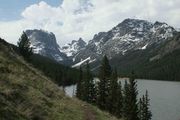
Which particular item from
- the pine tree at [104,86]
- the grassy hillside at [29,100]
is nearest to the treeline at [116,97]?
the pine tree at [104,86]

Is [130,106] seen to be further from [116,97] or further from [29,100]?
[29,100]

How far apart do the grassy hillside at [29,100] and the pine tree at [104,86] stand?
63300mm

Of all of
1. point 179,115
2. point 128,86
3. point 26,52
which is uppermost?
point 26,52

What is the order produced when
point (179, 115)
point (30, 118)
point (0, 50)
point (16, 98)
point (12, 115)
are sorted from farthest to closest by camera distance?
point (179, 115), point (0, 50), point (16, 98), point (30, 118), point (12, 115)

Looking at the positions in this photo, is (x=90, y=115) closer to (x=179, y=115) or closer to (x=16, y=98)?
(x=16, y=98)

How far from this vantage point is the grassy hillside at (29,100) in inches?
783

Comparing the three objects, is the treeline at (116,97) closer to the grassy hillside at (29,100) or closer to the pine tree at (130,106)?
the pine tree at (130,106)

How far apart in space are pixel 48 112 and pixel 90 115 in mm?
5253

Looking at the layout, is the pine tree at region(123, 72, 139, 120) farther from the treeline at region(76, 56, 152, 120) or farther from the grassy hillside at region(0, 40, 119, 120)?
the grassy hillside at region(0, 40, 119, 120)

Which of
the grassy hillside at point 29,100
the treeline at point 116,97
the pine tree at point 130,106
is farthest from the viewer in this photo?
the treeline at point 116,97

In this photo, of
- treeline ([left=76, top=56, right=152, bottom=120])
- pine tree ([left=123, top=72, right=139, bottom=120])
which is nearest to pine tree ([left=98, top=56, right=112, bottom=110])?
treeline ([left=76, top=56, right=152, bottom=120])

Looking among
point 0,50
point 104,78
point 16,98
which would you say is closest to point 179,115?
point 104,78

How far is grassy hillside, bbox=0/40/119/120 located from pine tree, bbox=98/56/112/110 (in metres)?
63.3

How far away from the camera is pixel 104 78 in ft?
318
